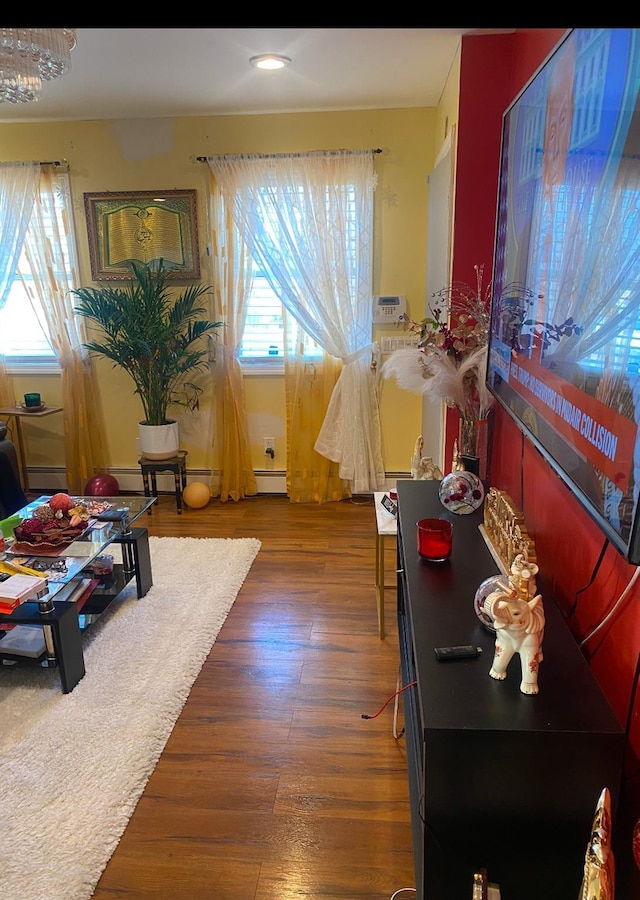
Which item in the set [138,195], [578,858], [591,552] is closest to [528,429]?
[591,552]

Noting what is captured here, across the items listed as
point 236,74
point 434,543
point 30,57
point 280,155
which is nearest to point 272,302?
point 280,155

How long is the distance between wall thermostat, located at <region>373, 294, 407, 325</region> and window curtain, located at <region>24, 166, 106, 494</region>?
201 centimetres

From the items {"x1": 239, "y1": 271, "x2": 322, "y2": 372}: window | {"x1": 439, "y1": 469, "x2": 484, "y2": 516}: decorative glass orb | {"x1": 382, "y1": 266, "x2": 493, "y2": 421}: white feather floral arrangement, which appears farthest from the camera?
{"x1": 239, "y1": 271, "x2": 322, "y2": 372}: window

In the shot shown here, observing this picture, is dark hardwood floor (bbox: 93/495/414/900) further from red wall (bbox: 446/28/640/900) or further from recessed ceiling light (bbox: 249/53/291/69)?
recessed ceiling light (bbox: 249/53/291/69)

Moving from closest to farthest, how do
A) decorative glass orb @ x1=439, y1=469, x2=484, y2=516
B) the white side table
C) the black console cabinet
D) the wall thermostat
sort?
the black console cabinet
decorative glass orb @ x1=439, y1=469, x2=484, y2=516
the white side table
the wall thermostat

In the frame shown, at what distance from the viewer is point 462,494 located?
2.11 metres

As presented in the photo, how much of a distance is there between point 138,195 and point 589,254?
3563 mm

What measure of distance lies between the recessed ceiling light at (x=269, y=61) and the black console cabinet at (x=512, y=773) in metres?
2.73

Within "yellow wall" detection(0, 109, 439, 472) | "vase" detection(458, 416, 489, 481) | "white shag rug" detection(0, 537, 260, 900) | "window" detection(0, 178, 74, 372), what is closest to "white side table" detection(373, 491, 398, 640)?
"vase" detection(458, 416, 489, 481)

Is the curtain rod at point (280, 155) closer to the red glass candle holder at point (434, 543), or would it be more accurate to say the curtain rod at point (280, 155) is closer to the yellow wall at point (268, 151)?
the yellow wall at point (268, 151)

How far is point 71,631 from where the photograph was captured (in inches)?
90.7

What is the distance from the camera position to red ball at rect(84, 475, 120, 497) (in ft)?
13.7

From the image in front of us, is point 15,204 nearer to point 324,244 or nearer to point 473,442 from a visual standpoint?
point 324,244

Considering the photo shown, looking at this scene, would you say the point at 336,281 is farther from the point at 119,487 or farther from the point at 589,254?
the point at 589,254
